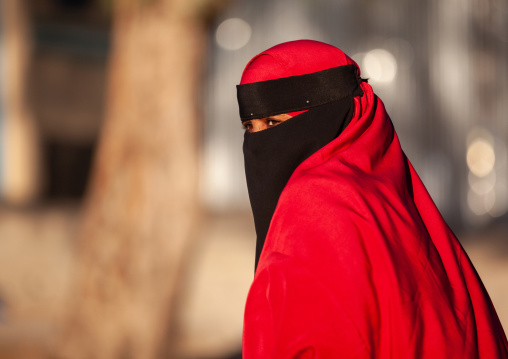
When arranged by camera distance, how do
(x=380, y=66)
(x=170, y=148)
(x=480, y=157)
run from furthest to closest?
(x=380, y=66) → (x=480, y=157) → (x=170, y=148)

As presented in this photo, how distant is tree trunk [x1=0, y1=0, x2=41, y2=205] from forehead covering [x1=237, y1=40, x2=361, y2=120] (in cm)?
906

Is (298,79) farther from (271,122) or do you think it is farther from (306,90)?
(271,122)

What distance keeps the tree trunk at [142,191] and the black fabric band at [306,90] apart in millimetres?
3731

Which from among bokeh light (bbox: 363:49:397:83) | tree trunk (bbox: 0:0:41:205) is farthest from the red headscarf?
tree trunk (bbox: 0:0:41:205)

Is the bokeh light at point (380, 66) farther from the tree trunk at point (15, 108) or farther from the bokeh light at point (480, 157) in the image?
the tree trunk at point (15, 108)

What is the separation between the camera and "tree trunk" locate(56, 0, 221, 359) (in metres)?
5.60

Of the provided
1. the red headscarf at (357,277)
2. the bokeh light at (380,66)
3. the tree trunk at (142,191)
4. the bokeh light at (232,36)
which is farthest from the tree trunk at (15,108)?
the red headscarf at (357,277)

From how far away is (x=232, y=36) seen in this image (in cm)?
1027

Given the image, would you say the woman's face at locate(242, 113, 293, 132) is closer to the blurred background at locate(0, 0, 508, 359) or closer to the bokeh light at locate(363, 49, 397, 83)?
the blurred background at locate(0, 0, 508, 359)

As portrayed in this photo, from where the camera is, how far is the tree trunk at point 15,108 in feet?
34.3

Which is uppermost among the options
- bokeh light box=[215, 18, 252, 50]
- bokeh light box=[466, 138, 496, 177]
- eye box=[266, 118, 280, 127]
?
bokeh light box=[215, 18, 252, 50]

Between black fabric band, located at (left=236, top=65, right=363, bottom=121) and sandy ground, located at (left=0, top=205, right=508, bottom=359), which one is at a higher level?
black fabric band, located at (left=236, top=65, right=363, bottom=121)

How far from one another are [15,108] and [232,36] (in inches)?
127

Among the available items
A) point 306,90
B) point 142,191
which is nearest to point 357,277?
point 306,90
